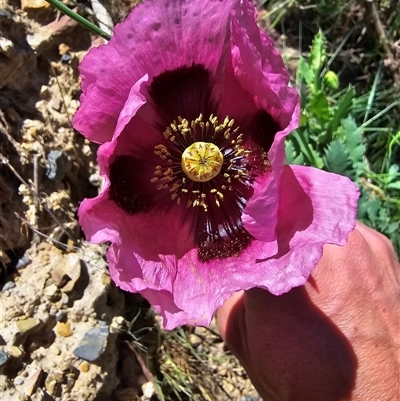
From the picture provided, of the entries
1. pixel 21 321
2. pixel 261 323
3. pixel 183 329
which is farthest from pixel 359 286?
pixel 21 321

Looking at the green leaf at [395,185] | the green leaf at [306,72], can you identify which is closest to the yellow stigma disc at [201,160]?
the green leaf at [306,72]

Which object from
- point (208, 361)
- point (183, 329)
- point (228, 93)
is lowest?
point (208, 361)

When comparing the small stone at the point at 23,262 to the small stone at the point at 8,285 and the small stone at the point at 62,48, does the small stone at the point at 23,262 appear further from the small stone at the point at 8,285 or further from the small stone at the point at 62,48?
the small stone at the point at 62,48

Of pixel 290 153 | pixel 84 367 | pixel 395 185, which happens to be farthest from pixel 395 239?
pixel 84 367

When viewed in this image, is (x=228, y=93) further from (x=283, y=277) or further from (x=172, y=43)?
(x=283, y=277)

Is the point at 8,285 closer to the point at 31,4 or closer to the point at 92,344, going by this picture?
the point at 92,344
